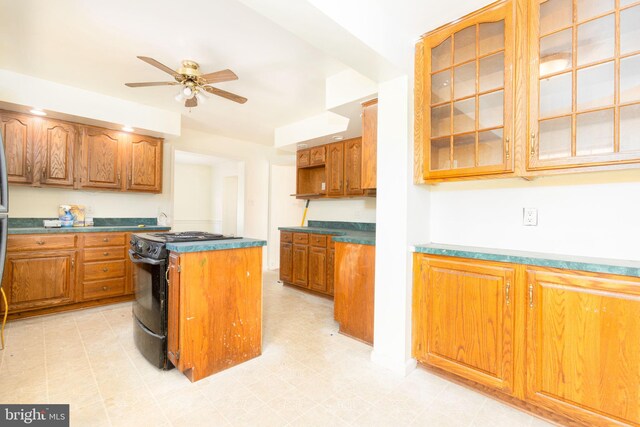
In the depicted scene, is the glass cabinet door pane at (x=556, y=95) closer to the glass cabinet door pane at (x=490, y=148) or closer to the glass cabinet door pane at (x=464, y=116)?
the glass cabinet door pane at (x=490, y=148)

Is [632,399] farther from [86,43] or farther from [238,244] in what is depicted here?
[86,43]

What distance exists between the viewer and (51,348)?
2277mm

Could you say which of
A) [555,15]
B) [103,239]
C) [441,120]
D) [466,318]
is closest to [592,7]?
[555,15]

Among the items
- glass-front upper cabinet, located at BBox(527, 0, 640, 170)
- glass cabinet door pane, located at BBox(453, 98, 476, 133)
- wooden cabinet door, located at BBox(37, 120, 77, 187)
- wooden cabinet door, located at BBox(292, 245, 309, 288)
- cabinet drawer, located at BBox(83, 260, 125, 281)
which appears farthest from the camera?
wooden cabinet door, located at BBox(292, 245, 309, 288)

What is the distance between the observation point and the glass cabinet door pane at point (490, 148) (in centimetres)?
177

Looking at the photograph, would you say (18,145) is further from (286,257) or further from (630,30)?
(630,30)

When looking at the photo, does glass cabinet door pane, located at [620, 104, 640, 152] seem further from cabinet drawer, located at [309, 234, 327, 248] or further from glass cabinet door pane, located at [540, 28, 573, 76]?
cabinet drawer, located at [309, 234, 327, 248]

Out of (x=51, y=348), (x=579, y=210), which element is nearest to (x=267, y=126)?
(x=51, y=348)

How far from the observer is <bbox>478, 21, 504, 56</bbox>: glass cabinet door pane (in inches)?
69.1

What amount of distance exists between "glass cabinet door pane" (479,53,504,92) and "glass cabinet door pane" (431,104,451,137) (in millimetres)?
241

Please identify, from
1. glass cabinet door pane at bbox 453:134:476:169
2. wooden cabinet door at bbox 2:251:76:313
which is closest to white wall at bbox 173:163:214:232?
wooden cabinet door at bbox 2:251:76:313

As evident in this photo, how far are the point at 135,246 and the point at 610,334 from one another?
9.91ft

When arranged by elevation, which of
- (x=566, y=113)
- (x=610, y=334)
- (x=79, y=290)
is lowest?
(x=79, y=290)

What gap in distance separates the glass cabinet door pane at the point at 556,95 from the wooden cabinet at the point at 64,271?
4299 millimetres
